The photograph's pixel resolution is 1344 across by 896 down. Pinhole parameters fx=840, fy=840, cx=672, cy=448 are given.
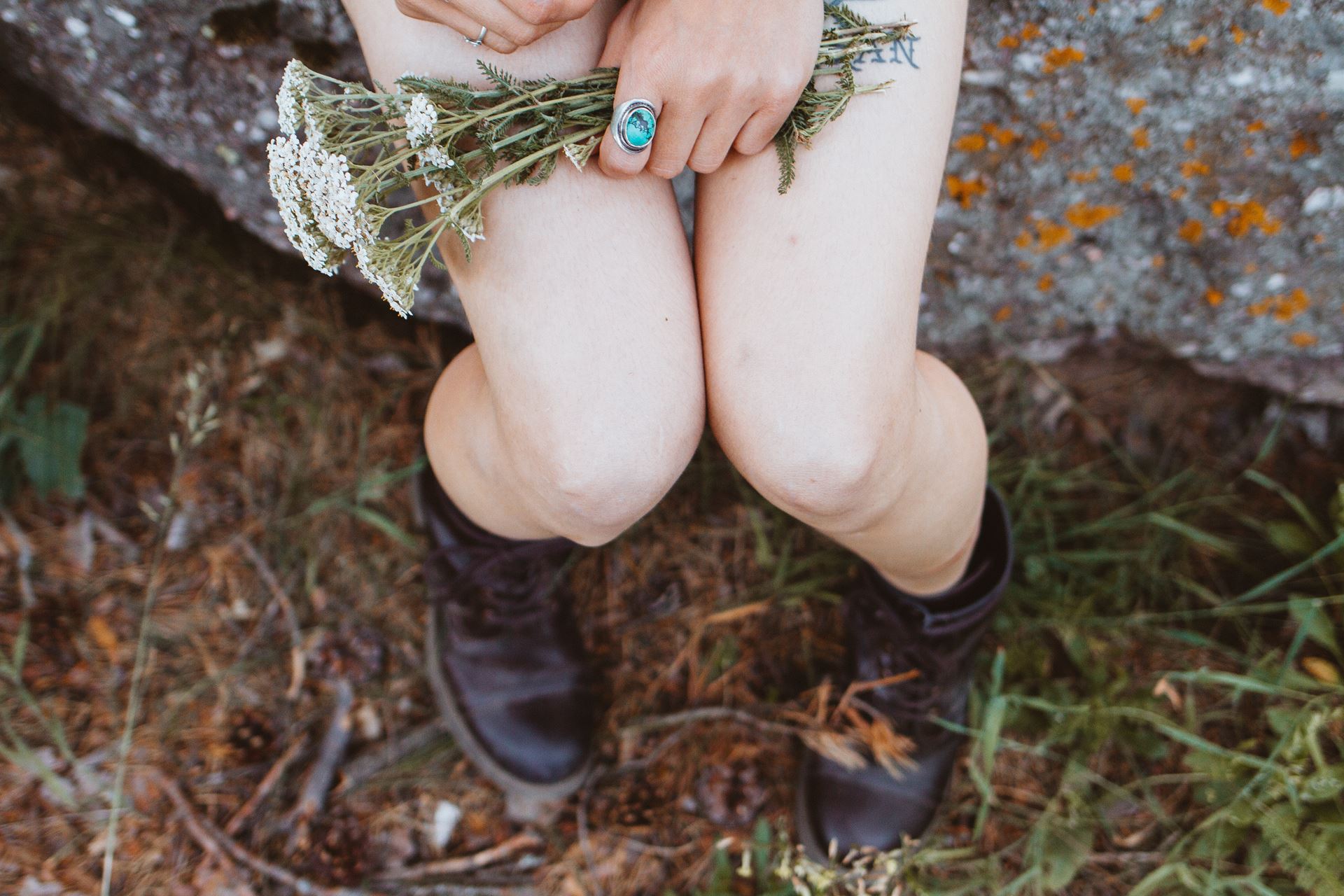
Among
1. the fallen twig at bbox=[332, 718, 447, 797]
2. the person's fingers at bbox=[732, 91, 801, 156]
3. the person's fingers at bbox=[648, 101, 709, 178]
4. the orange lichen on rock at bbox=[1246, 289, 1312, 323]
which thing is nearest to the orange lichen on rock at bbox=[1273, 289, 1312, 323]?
the orange lichen on rock at bbox=[1246, 289, 1312, 323]

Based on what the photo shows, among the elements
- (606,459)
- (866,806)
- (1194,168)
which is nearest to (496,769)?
(866,806)

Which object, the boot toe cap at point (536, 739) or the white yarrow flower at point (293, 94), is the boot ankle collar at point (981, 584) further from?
the white yarrow flower at point (293, 94)

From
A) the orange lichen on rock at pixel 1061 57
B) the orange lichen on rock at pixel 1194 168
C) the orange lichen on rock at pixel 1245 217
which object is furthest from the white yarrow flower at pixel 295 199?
the orange lichen on rock at pixel 1245 217

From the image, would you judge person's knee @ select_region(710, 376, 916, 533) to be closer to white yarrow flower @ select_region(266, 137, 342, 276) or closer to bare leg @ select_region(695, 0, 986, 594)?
bare leg @ select_region(695, 0, 986, 594)

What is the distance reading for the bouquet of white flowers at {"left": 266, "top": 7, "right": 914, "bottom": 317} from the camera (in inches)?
43.4

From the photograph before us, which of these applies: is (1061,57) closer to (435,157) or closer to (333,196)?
(435,157)

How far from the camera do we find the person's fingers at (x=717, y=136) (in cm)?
124

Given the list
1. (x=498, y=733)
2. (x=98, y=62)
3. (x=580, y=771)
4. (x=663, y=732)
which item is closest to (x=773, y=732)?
(x=663, y=732)

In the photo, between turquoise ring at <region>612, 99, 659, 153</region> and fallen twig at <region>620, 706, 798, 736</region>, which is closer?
turquoise ring at <region>612, 99, 659, 153</region>

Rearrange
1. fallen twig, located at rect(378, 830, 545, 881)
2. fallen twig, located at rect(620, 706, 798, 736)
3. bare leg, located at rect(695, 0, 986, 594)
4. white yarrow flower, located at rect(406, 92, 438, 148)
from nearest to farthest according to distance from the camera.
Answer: white yarrow flower, located at rect(406, 92, 438, 148), bare leg, located at rect(695, 0, 986, 594), fallen twig, located at rect(378, 830, 545, 881), fallen twig, located at rect(620, 706, 798, 736)

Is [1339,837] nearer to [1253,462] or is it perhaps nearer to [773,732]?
[1253,462]

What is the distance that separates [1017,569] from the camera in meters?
2.30

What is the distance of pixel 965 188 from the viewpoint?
1.99 meters

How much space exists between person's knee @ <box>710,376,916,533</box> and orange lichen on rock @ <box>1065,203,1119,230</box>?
95 centimetres
